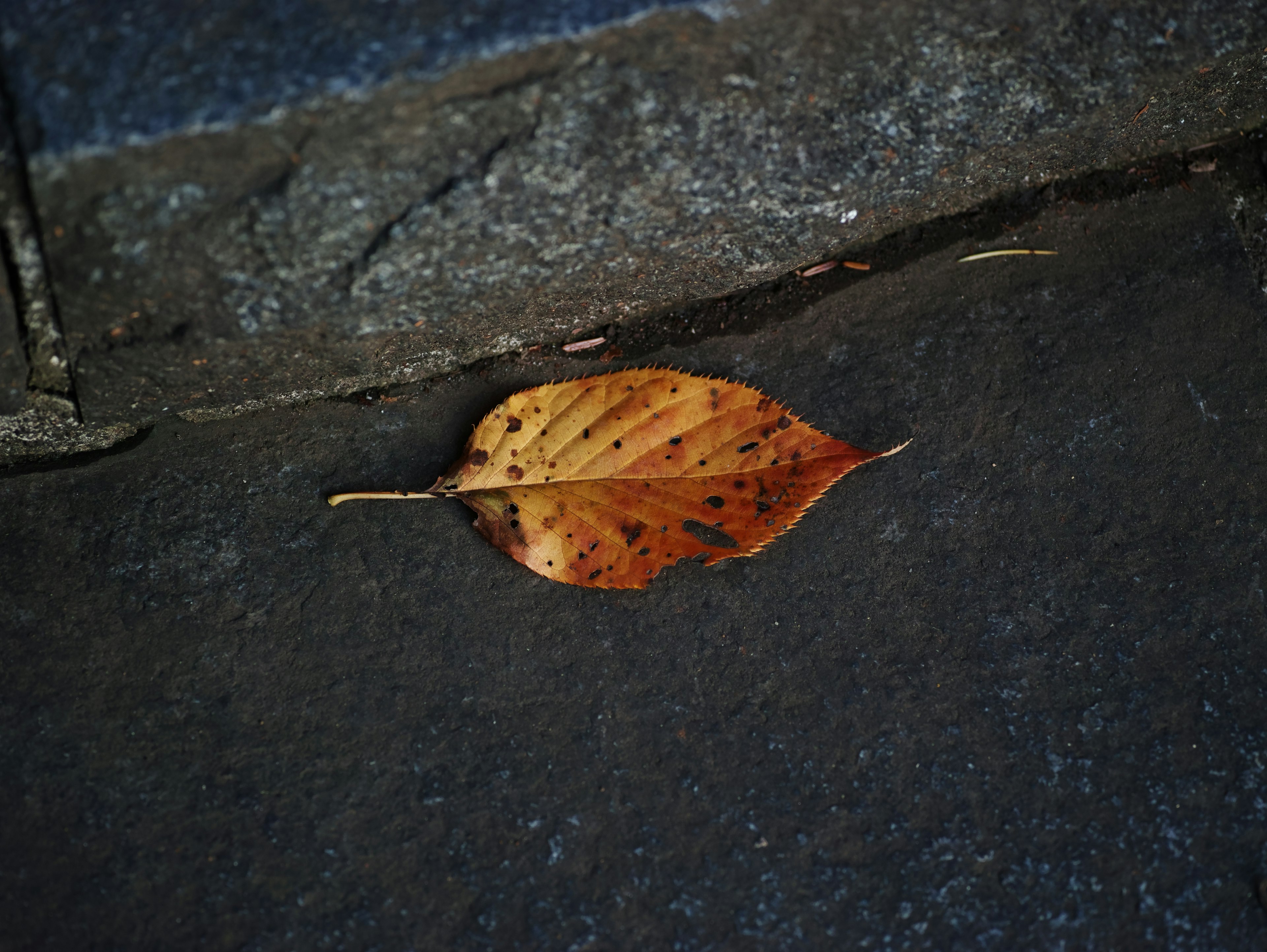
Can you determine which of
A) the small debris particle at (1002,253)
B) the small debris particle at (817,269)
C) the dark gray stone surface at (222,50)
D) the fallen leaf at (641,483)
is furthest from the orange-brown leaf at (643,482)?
the dark gray stone surface at (222,50)

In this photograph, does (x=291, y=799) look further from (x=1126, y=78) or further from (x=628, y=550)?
(x=1126, y=78)

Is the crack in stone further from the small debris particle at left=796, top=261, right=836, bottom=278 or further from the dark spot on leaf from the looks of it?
the small debris particle at left=796, top=261, right=836, bottom=278

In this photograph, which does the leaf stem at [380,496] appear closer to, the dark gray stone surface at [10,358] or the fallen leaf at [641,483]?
the fallen leaf at [641,483]

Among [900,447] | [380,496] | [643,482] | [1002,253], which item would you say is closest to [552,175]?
[643,482]

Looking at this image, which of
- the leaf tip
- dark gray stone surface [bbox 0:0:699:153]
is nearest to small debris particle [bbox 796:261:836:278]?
the leaf tip

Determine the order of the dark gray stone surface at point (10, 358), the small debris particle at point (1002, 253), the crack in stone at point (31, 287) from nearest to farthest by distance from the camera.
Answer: the crack in stone at point (31, 287), the dark gray stone surface at point (10, 358), the small debris particle at point (1002, 253)

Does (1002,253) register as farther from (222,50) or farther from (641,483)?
(222,50)

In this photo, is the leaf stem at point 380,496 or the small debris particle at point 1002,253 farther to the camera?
the small debris particle at point 1002,253

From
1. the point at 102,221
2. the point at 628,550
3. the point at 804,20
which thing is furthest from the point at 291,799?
the point at 804,20
